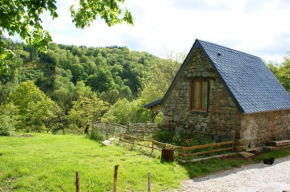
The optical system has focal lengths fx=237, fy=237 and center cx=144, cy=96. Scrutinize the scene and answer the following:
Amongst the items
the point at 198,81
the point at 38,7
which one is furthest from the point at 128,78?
the point at 38,7

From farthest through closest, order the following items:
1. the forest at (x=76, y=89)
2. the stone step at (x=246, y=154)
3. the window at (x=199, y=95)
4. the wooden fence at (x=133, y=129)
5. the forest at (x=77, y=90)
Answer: the forest at (x=76, y=89), the forest at (x=77, y=90), the wooden fence at (x=133, y=129), the window at (x=199, y=95), the stone step at (x=246, y=154)

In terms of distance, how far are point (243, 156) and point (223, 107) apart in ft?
8.45

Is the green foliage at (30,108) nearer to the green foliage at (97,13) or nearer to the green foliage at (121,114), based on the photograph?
the green foliage at (121,114)

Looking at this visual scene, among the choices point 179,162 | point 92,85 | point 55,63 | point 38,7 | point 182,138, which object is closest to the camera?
point 38,7

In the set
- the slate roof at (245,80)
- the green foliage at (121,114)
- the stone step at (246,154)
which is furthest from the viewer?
the green foliage at (121,114)

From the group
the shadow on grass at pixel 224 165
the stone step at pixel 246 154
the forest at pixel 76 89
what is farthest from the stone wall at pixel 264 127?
the forest at pixel 76 89

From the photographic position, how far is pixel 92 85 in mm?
91812

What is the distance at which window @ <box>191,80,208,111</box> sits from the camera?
13281 mm

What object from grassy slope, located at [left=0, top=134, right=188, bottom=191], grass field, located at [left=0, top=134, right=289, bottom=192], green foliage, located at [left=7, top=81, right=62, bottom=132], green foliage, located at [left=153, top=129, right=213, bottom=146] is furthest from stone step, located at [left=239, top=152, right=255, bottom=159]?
green foliage, located at [left=7, top=81, right=62, bottom=132]

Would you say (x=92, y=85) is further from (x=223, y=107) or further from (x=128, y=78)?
(x=223, y=107)

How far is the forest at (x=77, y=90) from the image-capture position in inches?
1222

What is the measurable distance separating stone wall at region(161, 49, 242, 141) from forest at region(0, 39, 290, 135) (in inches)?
320

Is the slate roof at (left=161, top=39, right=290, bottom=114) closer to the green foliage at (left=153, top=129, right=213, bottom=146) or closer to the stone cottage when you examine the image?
the stone cottage

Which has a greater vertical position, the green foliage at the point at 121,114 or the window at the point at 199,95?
the window at the point at 199,95
